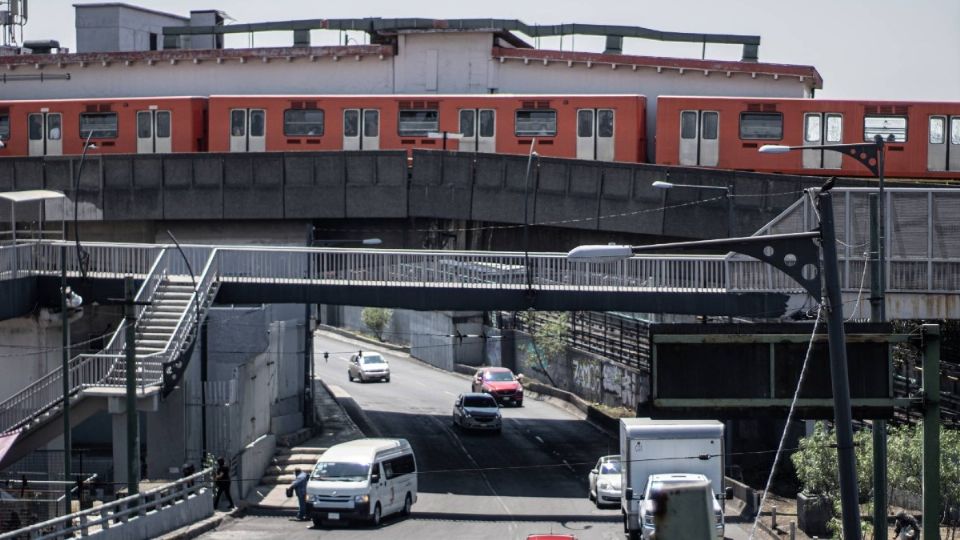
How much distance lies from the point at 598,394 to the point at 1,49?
41112mm

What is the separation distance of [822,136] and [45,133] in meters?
27.7

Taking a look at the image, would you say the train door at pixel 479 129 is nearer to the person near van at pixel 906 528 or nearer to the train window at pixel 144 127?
the train window at pixel 144 127

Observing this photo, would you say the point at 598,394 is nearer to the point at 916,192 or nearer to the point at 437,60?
the point at 437,60

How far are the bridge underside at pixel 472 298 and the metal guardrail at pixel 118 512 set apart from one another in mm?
6412

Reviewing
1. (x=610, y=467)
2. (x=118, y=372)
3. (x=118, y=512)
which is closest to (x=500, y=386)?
(x=610, y=467)

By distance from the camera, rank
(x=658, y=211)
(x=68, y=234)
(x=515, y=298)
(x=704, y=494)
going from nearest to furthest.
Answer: (x=704, y=494) → (x=515, y=298) → (x=658, y=211) → (x=68, y=234)

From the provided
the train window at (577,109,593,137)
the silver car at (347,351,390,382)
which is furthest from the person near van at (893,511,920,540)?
the silver car at (347,351,390,382)

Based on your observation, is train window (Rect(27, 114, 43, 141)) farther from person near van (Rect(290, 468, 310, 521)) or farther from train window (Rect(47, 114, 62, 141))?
person near van (Rect(290, 468, 310, 521))

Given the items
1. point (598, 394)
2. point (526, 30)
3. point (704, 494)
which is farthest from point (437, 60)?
point (704, 494)

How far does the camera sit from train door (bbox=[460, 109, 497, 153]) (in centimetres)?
4641

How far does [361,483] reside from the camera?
32625 mm

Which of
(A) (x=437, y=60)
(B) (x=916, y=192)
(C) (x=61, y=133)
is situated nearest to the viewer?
(B) (x=916, y=192)

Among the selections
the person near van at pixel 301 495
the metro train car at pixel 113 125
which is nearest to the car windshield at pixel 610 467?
the person near van at pixel 301 495

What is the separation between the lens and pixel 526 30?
68.2 m
